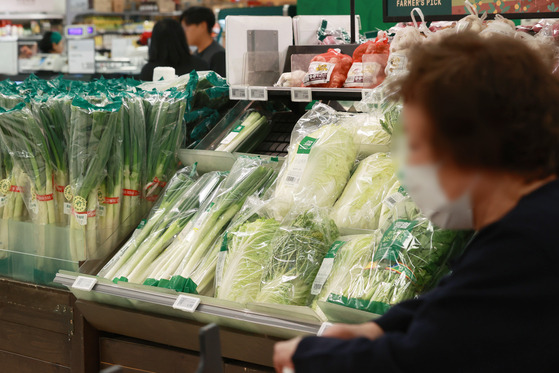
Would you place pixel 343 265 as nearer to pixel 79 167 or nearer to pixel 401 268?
pixel 401 268

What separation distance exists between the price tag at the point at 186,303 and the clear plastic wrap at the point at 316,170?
49cm

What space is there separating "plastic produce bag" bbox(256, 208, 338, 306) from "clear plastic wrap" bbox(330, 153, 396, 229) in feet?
0.58

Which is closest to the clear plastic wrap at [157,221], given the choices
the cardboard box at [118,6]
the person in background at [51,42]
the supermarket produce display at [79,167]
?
the supermarket produce display at [79,167]

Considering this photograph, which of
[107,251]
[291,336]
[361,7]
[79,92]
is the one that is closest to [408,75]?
[291,336]

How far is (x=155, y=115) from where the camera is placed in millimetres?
2959

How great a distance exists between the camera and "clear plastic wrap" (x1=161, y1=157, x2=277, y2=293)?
251cm

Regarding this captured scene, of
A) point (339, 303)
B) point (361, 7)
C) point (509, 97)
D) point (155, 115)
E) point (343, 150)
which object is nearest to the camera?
point (509, 97)

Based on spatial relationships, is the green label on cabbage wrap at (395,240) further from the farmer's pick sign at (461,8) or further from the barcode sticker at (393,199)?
the farmer's pick sign at (461,8)

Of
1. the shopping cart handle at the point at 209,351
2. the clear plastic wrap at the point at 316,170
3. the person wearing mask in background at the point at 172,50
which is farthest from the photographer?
the person wearing mask in background at the point at 172,50

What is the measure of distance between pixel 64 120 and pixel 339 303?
1542 millimetres

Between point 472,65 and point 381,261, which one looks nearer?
point 472,65

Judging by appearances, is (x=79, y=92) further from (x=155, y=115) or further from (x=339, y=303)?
(x=339, y=303)

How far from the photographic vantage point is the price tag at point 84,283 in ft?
7.93

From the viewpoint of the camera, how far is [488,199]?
3.50 ft
